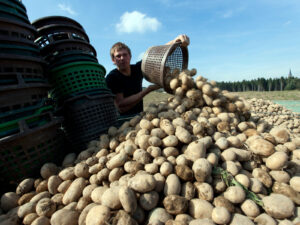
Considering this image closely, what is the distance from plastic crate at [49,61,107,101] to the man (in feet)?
3.90

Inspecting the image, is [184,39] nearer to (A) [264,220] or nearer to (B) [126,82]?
(B) [126,82]

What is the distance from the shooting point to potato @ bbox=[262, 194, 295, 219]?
1.19 metres

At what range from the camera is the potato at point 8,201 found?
56.4 inches

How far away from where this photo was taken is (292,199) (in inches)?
51.7

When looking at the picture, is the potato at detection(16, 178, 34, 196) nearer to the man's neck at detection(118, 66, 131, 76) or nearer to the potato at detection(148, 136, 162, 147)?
the potato at detection(148, 136, 162, 147)

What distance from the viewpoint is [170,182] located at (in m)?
1.32

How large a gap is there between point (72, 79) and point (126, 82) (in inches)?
60.6

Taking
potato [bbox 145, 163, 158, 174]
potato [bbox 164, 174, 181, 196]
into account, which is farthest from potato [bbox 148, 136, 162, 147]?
potato [bbox 164, 174, 181, 196]

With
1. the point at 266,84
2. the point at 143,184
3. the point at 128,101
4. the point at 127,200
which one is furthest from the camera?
the point at 266,84

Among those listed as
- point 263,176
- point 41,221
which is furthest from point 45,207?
point 263,176

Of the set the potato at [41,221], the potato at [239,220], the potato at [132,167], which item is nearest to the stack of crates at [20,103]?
the potato at [41,221]

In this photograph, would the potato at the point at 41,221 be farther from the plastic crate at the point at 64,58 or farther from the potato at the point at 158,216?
the plastic crate at the point at 64,58

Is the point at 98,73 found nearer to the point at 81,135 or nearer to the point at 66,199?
the point at 81,135

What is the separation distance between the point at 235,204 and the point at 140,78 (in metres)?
2.98
